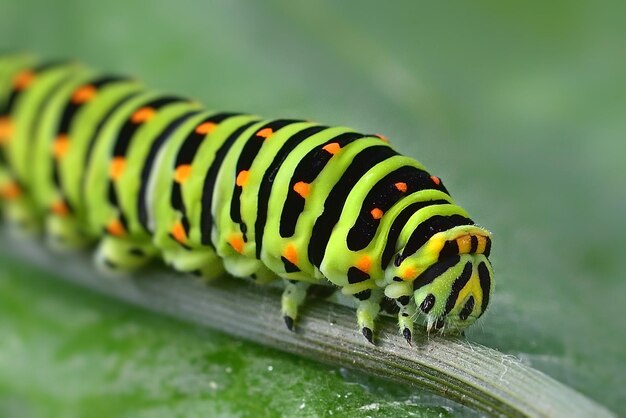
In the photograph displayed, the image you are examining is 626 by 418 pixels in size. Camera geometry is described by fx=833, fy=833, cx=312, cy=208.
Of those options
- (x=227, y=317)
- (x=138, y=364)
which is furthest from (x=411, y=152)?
(x=138, y=364)

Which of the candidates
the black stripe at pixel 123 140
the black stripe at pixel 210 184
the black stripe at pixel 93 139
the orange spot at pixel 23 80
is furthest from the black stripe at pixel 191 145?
the orange spot at pixel 23 80

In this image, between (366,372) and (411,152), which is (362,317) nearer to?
(366,372)

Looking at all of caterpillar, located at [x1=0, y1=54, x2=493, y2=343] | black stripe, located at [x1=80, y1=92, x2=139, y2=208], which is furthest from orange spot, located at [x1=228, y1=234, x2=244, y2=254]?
black stripe, located at [x1=80, y1=92, x2=139, y2=208]

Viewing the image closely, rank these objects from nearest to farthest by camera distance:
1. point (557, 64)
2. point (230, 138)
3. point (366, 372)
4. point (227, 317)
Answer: point (366, 372) < point (230, 138) < point (227, 317) < point (557, 64)

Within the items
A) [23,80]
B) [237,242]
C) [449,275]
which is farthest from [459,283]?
[23,80]

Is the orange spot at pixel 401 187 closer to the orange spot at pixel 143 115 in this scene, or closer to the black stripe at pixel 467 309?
the black stripe at pixel 467 309

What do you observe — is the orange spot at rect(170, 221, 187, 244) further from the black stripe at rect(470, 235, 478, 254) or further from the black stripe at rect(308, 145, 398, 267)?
the black stripe at rect(470, 235, 478, 254)
